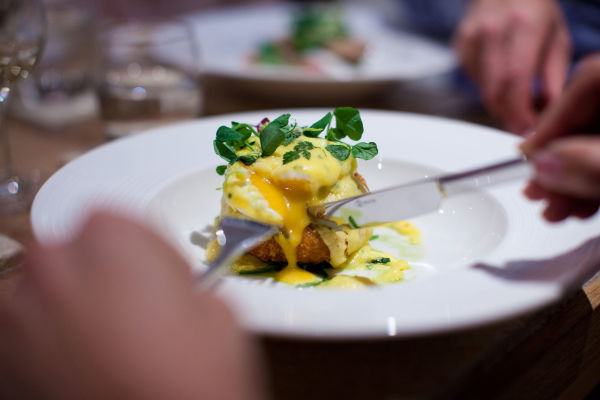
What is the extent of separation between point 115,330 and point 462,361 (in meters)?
0.64

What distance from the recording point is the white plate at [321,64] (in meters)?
2.52

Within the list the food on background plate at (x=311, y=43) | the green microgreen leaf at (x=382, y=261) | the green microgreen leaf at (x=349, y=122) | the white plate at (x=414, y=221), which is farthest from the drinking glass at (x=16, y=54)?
the food on background plate at (x=311, y=43)

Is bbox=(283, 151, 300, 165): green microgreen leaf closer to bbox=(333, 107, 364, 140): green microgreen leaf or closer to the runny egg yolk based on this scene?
the runny egg yolk

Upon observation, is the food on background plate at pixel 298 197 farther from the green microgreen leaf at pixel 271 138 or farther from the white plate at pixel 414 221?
the white plate at pixel 414 221

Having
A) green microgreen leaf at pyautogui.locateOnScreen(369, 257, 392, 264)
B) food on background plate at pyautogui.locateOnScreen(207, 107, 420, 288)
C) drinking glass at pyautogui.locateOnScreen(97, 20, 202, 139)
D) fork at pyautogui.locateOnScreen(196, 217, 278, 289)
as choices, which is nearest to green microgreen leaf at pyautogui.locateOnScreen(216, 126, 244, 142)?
food on background plate at pyautogui.locateOnScreen(207, 107, 420, 288)

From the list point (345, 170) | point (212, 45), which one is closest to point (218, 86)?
point (212, 45)

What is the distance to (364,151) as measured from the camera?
148 centimetres

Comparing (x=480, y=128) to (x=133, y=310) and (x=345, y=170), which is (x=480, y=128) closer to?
(x=345, y=170)

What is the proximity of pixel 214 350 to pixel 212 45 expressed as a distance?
2919mm

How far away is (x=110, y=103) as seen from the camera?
2.20 meters

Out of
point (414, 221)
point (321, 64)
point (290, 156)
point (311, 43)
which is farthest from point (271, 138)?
point (311, 43)

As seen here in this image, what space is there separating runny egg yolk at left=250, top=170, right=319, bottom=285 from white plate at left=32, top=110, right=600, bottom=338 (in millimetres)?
103

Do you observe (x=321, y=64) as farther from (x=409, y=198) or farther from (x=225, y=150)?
(x=409, y=198)

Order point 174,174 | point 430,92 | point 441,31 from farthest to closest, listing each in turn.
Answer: point 441,31
point 430,92
point 174,174
